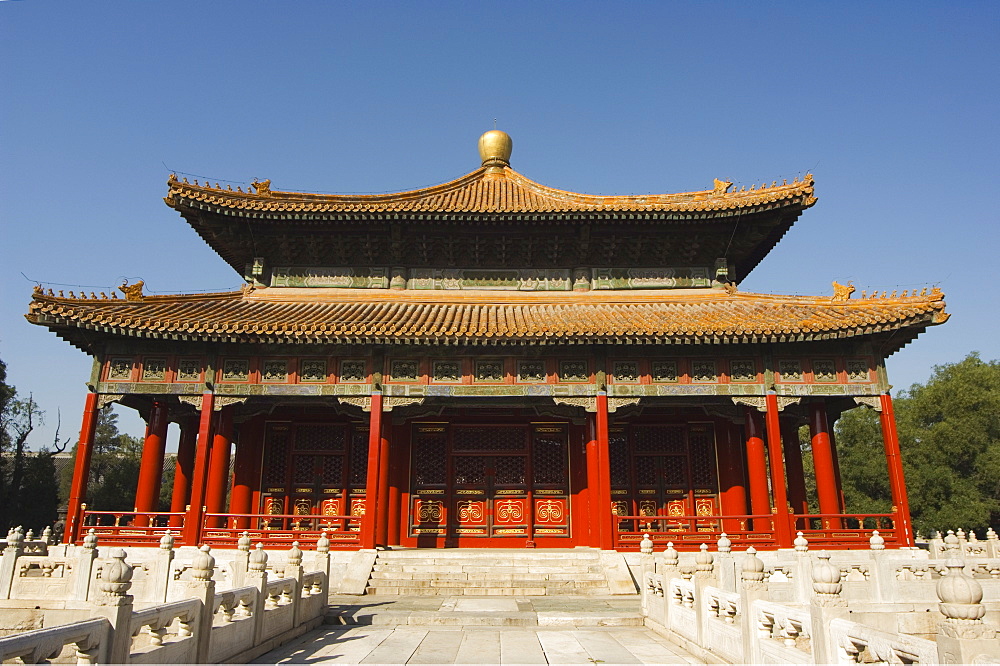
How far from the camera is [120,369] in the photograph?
51.1 ft

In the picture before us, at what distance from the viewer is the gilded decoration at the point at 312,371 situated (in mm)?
15727

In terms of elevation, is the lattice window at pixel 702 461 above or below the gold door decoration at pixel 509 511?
above

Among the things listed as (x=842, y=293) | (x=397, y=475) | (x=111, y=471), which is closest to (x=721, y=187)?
(x=842, y=293)

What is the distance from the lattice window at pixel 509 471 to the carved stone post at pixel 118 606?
41.3 ft

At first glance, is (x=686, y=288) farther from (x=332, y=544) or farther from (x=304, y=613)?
(x=304, y=613)

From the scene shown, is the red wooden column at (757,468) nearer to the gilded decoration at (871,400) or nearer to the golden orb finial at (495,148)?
the gilded decoration at (871,400)

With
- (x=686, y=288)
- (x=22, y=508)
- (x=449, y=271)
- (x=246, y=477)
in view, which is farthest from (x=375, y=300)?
(x=22, y=508)

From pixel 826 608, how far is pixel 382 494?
Answer: 11.2 metres

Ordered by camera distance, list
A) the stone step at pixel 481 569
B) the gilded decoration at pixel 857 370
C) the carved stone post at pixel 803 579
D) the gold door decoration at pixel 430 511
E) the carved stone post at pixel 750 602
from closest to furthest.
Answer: the carved stone post at pixel 750 602, the carved stone post at pixel 803 579, the stone step at pixel 481 569, the gilded decoration at pixel 857 370, the gold door decoration at pixel 430 511

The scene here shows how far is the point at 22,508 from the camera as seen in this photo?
34094 millimetres

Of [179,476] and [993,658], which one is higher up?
[179,476]

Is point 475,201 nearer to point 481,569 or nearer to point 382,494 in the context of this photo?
point 382,494

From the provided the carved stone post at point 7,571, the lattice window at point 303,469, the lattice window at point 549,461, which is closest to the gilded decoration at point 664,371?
the lattice window at point 549,461

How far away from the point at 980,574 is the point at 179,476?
60.6 ft
